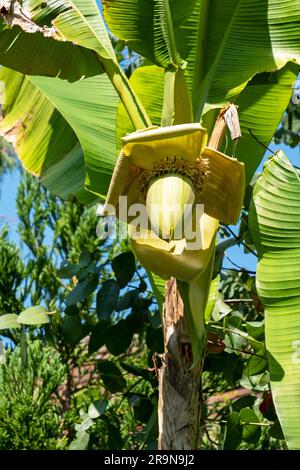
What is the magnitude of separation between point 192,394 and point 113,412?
0.83 meters

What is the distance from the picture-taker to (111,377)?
2.19m

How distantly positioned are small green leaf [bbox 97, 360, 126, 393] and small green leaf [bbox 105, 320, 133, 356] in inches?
2.2

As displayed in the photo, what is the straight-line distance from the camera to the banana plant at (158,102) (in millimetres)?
1416

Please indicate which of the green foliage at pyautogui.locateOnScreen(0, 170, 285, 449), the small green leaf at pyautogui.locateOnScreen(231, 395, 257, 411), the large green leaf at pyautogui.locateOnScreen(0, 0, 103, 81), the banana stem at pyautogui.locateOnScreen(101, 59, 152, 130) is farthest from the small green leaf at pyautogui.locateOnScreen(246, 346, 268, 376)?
the large green leaf at pyautogui.locateOnScreen(0, 0, 103, 81)

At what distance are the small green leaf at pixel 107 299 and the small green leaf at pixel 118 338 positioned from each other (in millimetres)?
63

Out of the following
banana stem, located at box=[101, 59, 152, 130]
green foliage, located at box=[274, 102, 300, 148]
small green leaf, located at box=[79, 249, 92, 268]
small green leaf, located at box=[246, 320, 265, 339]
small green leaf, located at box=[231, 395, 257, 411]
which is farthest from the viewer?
green foliage, located at box=[274, 102, 300, 148]

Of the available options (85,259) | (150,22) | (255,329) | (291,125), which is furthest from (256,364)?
(291,125)

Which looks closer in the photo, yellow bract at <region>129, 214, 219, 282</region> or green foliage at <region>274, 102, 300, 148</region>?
yellow bract at <region>129, 214, 219, 282</region>

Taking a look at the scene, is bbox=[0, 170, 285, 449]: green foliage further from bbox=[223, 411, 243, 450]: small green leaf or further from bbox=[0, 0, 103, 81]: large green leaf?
bbox=[0, 0, 103, 81]: large green leaf

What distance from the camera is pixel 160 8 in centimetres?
169

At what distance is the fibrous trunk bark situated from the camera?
1.46 m

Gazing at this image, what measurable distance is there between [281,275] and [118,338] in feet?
2.59

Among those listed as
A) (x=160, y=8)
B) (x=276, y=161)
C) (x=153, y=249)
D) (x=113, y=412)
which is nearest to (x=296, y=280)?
(x=276, y=161)

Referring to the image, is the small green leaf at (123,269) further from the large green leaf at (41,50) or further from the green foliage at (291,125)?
the green foliage at (291,125)
